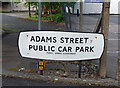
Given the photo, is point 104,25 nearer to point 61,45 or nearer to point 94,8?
point 61,45

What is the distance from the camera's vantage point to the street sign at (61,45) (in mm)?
5195

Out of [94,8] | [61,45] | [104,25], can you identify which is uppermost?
[94,8]

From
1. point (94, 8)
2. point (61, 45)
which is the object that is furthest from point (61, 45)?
point (94, 8)

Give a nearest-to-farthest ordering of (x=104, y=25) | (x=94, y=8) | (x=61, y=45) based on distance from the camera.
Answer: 1. (x=61, y=45)
2. (x=104, y=25)
3. (x=94, y=8)

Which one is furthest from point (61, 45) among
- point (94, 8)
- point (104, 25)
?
point (94, 8)

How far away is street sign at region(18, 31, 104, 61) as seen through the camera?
205 inches

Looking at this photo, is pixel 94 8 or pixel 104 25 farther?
pixel 94 8

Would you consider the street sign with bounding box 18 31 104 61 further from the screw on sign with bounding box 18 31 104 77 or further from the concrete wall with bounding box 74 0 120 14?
the concrete wall with bounding box 74 0 120 14

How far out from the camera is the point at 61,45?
17.2 ft

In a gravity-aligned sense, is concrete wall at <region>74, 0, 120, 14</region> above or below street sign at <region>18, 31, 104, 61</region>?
above

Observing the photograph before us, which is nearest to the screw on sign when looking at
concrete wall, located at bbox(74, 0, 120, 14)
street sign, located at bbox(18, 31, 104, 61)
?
street sign, located at bbox(18, 31, 104, 61)

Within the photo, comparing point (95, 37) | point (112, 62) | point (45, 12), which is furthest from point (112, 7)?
point (95, 37)

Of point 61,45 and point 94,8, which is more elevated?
point 94,8

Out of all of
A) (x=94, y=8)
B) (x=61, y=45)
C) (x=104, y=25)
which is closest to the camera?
(x=61, y=45)
